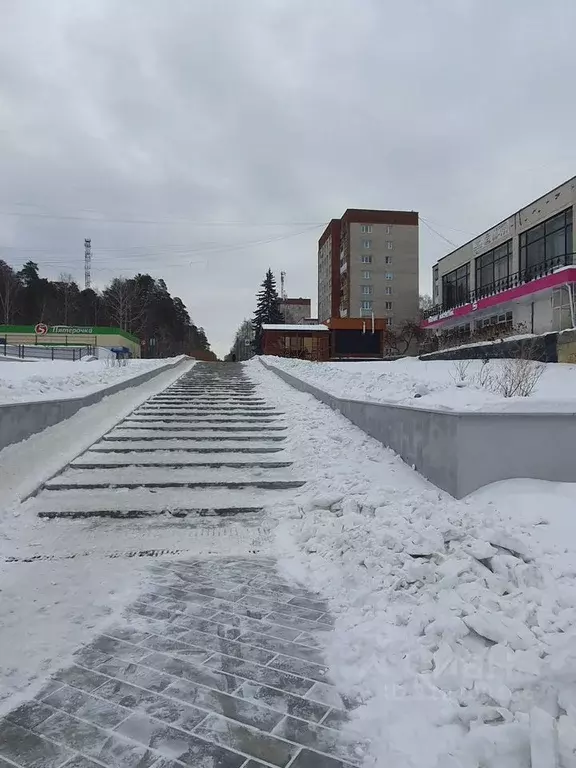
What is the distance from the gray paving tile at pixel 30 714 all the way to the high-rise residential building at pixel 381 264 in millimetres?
65845

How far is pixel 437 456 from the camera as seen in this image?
188 inches

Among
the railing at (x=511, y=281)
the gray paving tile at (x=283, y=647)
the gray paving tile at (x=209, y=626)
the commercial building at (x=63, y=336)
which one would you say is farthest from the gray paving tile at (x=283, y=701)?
the commercial building at (x=63, y=336)

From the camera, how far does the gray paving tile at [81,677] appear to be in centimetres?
242

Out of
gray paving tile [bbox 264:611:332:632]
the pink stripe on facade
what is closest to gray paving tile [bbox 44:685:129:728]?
gray paving tile [bbox 264:611:332:632]

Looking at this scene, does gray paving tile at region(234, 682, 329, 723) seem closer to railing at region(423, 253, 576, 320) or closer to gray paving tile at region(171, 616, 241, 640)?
gray paving tile at region(171, 616, 241, 640)

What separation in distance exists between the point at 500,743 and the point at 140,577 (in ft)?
7.92

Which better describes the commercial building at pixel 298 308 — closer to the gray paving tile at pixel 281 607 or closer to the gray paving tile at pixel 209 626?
the gray paving tile at pixel 281 607

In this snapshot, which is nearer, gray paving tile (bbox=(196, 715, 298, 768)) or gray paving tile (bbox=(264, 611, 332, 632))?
gray paving tile (bbox=(196, 715, 298, 768))

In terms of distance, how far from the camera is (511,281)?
3231 cm

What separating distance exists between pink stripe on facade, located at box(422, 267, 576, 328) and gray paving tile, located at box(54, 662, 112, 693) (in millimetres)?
26643

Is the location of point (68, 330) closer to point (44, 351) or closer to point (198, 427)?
point (44, 351)

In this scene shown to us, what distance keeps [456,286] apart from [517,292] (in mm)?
14126

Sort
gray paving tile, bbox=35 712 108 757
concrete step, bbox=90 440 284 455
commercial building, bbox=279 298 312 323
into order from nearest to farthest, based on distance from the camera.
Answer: gray paving tile, bbox=35 712 108 757 → concrete step, bbox=90 440 284 455 → commercial building, bbox=279 298 312 323

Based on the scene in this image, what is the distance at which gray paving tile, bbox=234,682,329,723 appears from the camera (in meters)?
2.26
